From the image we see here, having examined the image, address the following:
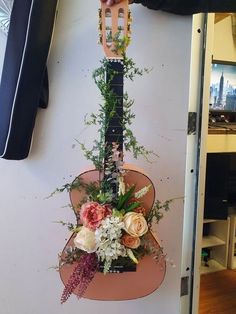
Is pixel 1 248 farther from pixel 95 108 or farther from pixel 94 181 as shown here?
pixel 95 108

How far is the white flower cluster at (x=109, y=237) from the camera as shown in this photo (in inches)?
37.6

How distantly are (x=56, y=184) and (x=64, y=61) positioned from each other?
1.60 ft

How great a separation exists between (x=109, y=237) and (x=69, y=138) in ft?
1.57

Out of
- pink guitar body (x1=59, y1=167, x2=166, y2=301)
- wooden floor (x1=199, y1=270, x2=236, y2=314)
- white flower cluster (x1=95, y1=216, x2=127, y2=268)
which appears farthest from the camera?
wooden floor (x1=199, y1=270, x2=236, y2=314)

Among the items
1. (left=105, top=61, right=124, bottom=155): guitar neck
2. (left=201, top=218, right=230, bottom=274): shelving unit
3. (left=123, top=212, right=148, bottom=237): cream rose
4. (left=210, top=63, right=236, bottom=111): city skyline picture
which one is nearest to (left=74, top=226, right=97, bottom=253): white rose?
(left=123, top=212, right=148, bottom=237): cream rose

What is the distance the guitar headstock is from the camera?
3.32ft

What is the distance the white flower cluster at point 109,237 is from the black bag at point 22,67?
413 mm

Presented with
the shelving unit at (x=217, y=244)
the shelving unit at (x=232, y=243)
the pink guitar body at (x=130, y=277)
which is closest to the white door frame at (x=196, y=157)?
the pink guitar body at (x=130, y=277)

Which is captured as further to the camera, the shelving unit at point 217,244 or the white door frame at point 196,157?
the shelving unit at point 217,244

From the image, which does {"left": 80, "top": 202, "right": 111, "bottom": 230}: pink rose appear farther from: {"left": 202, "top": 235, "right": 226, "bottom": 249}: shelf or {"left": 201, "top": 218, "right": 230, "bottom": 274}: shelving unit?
{"left": 202, "top": 235, "right": 226, "bottom": 249}: shelf

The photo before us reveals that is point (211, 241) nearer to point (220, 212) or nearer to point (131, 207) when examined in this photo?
point (220, 212)

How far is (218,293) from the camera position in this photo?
223 cm

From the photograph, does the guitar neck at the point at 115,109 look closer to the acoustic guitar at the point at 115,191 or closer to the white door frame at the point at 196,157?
the acoustic guitar at the point at 115,191

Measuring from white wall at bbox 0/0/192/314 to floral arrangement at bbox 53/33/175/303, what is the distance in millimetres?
205
